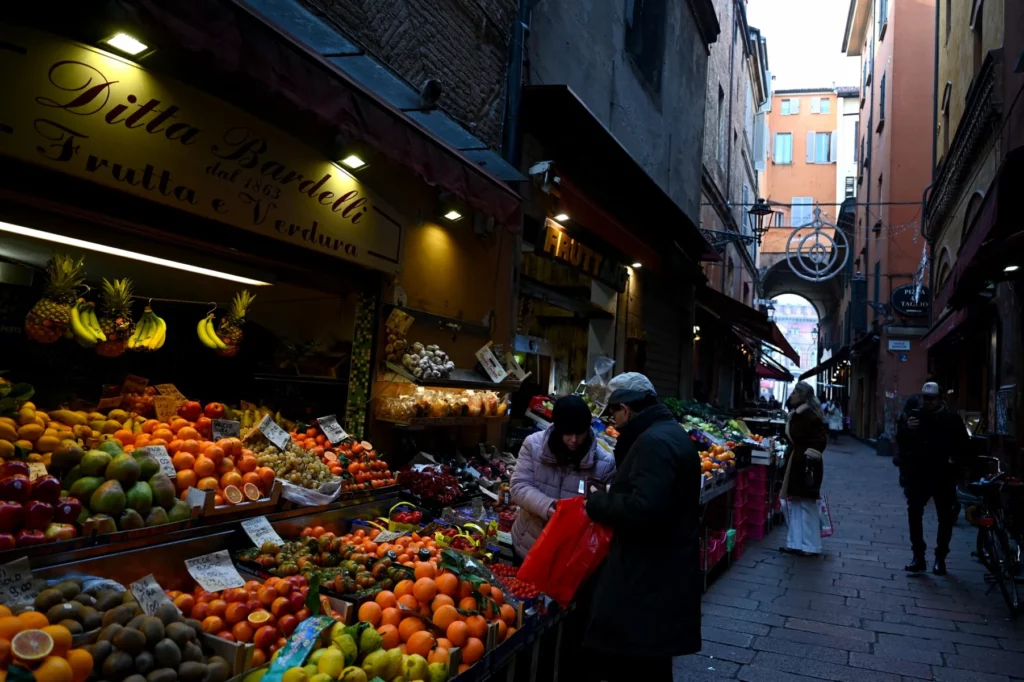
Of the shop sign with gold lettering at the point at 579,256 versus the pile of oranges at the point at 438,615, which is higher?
the shop sign with gold lettering at the point at 579,256

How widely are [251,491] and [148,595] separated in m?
1.27

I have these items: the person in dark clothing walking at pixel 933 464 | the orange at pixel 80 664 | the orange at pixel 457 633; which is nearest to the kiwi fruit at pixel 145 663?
the orange at pixel 80 664

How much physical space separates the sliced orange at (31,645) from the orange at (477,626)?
1.65 metres

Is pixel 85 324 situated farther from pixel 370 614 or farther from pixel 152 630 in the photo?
pixel 370 614

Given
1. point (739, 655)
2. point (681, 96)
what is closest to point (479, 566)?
point (739, 655)

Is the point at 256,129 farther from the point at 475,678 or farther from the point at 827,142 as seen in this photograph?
the point at 827,142

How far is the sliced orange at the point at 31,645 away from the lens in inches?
85.7

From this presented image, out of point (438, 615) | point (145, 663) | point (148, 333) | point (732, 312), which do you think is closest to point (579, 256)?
point (148, 333)

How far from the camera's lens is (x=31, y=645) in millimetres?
2215

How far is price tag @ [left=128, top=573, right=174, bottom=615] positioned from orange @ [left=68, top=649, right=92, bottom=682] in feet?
1.30

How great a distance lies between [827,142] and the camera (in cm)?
5097

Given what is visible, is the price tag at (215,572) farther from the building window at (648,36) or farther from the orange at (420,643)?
the building window at (648,36)

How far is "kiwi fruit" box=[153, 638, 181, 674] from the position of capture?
239 cm

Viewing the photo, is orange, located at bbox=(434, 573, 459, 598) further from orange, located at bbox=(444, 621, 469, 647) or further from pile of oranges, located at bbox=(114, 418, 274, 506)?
pile of oranges, located at bbox=(114, 418, 274, 506)
